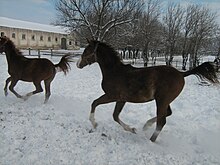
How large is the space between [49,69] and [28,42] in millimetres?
55197

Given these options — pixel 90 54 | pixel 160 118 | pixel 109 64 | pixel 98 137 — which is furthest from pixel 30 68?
pixel 160 118

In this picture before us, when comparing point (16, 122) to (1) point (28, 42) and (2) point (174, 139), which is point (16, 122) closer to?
(2) point (174, 139)

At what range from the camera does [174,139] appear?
4855 millimetres

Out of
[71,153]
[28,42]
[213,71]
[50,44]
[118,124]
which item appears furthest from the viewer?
[50,44]

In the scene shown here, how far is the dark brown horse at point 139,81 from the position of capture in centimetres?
463

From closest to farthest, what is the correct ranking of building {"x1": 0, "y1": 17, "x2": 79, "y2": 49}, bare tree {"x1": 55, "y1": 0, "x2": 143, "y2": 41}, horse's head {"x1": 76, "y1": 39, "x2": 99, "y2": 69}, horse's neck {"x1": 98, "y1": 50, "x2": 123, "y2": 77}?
horse's neck {"x1": 98, "y1": 50, "x2": 123, "y2": 77}
horse's head {"x1": 76, "y1": 39, "x2": 99, "y2": 69}
bare tree {"x1": 55, "y1": 0, "x2": 143, "y2": 41}
building {"x1": 0, "y1": 17, "x2": 79, "y2": 49}

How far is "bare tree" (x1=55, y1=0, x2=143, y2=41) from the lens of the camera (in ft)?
85.2

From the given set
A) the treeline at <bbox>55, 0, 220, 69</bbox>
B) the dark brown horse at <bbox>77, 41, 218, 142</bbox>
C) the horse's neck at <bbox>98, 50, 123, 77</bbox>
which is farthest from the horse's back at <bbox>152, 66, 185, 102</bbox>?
the treeline at <bbox>55, 0, 220, 69</bbox>

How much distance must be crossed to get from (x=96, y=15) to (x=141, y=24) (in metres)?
6.04

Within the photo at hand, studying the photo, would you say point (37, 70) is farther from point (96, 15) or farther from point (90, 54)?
point (96, 15)

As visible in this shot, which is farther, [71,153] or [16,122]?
[16,122]

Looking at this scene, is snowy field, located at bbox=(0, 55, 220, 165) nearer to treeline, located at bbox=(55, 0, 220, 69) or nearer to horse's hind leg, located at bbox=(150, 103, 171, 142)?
horse's hind leg, located at bbox=(150, 103, 171, 142)

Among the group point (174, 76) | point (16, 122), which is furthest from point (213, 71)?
point (16, 122)

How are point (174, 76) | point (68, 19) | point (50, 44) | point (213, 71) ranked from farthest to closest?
point (50, 44), point (68, 19), point (213, 71), point (174, 76)
